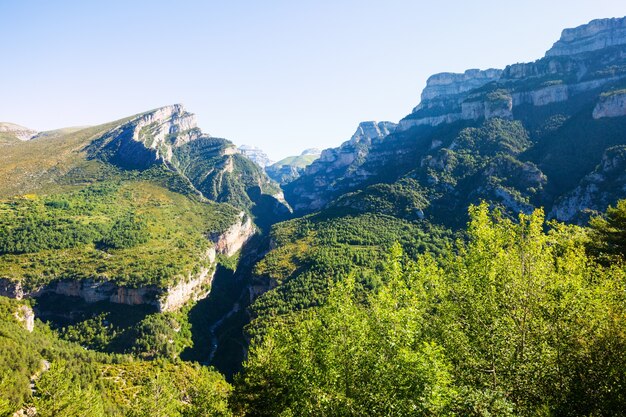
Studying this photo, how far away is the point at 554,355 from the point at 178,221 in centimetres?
16482

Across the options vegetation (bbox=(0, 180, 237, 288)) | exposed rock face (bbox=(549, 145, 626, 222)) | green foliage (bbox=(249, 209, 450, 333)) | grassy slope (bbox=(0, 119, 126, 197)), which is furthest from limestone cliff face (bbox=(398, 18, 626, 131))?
grassy slope (bbox=(0, 119, 126, 197))

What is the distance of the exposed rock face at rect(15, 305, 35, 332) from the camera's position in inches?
3211

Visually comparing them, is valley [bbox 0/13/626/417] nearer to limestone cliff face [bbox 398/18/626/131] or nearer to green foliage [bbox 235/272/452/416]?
green foliage [bbox 235/272/452/416]

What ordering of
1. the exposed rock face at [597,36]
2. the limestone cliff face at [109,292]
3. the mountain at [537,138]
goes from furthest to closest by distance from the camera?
the exposed rock face at [597,36] → the mountain at [537,138] → the limestone cliff face at [109,292]

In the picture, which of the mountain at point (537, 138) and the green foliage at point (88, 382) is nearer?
the green foliage at point (88, 382)

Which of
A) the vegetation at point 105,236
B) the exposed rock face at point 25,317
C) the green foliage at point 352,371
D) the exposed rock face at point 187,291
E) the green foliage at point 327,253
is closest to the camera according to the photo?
the green foliage at point 352,371

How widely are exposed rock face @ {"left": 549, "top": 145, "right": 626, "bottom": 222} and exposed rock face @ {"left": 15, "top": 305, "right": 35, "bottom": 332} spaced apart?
152732 mm

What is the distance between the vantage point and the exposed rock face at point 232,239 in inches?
6447

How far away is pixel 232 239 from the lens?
583 feet

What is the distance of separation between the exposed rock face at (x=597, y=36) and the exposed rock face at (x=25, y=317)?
27764 centimetres

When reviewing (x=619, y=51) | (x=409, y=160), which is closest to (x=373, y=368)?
(x=409, y=160)

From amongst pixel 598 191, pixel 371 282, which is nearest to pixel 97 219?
pixel 371 282

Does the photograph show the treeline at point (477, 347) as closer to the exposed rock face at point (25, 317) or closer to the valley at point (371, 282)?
the valley at point (371, 282)

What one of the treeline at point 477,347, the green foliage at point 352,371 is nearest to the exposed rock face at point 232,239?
the green foliage at point 352,371
